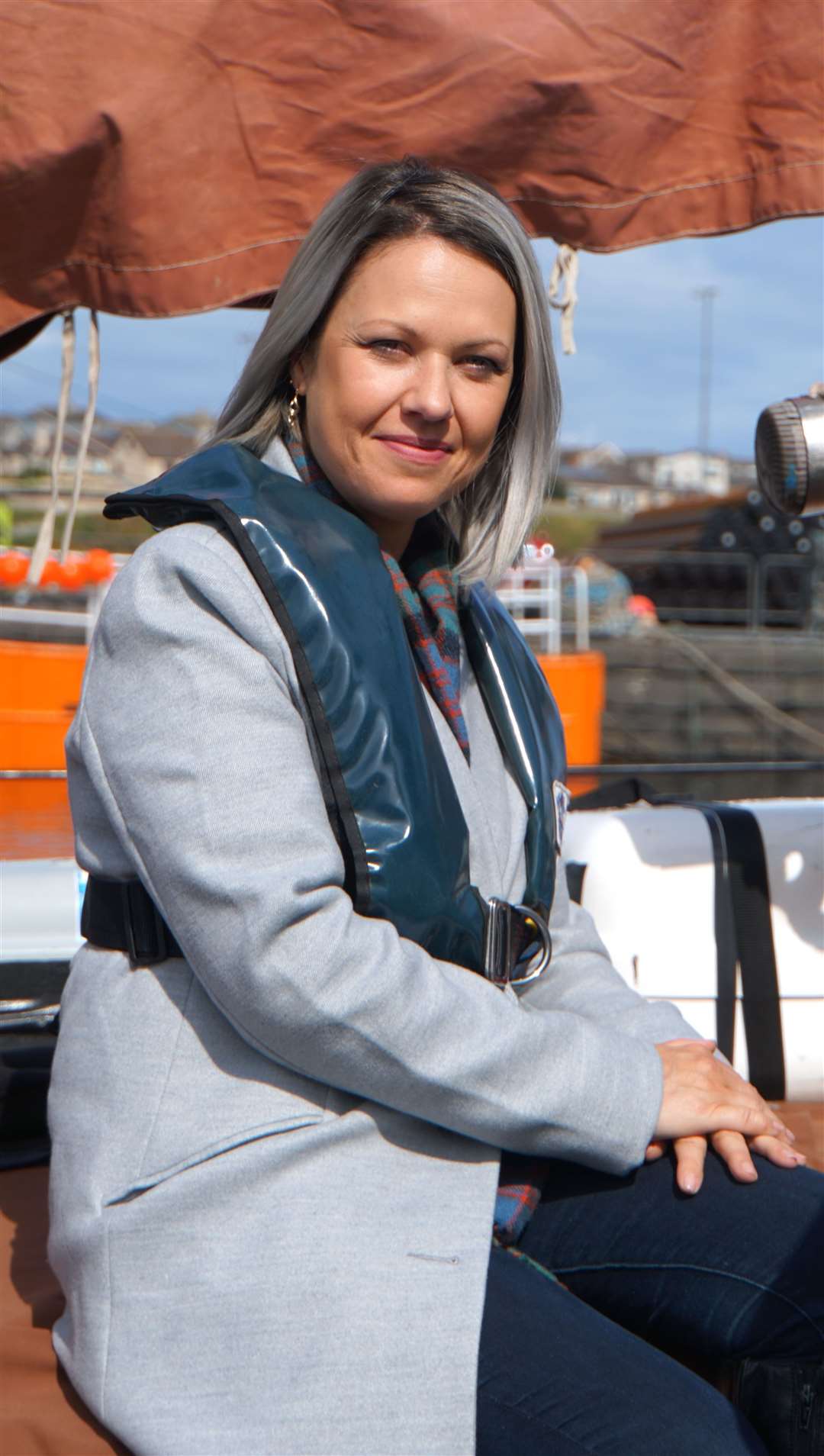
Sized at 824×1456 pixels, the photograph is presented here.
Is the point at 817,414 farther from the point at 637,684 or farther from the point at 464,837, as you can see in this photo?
the point at 637,684

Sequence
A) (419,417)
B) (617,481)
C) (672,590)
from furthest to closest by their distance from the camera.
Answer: (617,481) < (672,590) < (419,417)

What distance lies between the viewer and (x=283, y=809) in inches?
49.0

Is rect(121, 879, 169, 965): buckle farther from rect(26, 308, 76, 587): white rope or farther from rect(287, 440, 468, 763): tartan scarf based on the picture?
rect(26, 308, 76, 587): white rope

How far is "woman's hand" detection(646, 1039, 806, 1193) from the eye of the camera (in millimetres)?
1436

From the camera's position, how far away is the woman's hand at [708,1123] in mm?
1436

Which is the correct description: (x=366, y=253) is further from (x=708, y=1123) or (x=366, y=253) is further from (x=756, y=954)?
(x=756, y=954)

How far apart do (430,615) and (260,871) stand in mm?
517

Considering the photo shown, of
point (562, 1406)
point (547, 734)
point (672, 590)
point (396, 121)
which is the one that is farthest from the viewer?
point (672, 590)

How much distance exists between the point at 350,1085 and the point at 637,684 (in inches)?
520

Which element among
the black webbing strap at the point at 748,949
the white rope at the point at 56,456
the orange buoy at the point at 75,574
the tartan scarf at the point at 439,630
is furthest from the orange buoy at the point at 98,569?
the tartan scarf at the point at 439,630

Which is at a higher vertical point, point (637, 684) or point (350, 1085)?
point (350, 1085)

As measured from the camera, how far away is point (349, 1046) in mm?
1244

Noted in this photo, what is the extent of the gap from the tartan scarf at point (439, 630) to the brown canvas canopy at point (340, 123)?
0.62m

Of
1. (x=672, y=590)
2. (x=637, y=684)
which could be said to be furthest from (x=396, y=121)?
(x=672, y=590)
